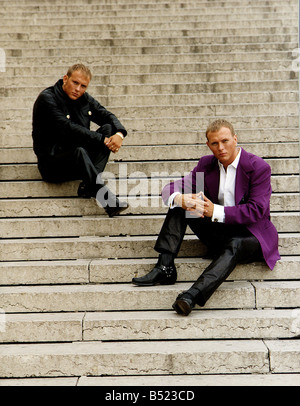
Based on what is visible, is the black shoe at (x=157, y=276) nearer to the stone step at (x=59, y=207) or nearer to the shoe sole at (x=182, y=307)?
the shoe sole at (x=182, y=307)

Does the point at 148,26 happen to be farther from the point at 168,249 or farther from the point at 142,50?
the point at 168,249

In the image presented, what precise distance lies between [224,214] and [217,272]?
428mm

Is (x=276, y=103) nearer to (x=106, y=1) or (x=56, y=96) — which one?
(x=56, y=96)

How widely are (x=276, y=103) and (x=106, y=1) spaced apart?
455 centimetres

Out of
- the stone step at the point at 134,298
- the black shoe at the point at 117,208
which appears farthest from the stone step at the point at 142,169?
the stone step at the point at 134,298

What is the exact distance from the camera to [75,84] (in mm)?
4062

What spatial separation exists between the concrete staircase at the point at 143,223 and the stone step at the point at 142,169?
0.01 meters

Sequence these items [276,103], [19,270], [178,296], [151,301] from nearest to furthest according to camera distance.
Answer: [178,296] → [151,301] → [19,270] → [276,103]

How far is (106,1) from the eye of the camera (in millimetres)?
8297

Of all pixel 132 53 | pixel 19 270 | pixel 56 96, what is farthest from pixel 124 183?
pixel 132 53

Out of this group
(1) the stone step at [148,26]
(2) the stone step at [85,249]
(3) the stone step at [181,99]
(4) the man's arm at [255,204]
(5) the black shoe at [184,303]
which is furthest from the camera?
(1) the stone step at [148,26]

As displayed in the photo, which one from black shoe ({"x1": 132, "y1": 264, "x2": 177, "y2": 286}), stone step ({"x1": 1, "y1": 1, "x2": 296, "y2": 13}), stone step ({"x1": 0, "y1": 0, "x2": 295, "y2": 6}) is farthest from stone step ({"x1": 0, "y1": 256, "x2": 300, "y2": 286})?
stone step ({"x1": 0, "y1": 0, "x2": 295, "y2": 6})

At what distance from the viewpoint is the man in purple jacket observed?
317 centimetres

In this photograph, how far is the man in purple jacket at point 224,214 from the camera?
317 centimetres
